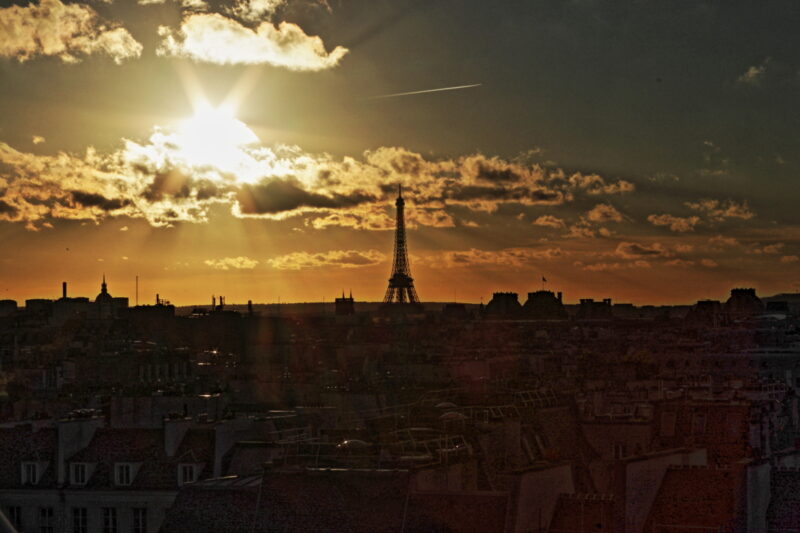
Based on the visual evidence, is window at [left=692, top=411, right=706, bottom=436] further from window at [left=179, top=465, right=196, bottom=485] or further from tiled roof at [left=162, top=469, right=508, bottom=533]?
window at [left=179, top=465, right=196, bottom=485]

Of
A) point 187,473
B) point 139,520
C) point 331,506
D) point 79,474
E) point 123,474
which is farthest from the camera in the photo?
point 79,474

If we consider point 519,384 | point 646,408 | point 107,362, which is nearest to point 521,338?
point 107,362

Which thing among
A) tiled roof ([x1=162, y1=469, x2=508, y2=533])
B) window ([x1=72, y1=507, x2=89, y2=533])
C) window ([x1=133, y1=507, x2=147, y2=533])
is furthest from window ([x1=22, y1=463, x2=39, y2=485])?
tiled roof ([x1=162, y1=469, x2=508, y2=533])

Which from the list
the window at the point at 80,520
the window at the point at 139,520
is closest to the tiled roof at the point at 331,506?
the window at the point at 139,520

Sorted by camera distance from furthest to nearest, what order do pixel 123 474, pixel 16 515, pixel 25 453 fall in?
pixel 25 453 < pixel 16 515 < pixel 123 474

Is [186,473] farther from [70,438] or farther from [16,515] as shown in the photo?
[16,515]

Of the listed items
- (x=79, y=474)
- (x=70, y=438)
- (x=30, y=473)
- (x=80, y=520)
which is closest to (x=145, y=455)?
(x=79, y=474)
